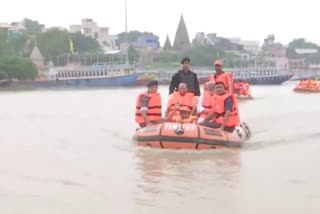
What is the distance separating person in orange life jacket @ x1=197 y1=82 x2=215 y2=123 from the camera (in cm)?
1246

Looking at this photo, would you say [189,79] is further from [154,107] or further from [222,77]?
[154,107]

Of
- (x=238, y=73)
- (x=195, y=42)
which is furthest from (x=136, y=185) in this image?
(x=195, y=42)

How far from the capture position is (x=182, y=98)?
12430 millimetres

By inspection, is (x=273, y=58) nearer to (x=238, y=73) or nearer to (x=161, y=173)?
(x=238, y=73)

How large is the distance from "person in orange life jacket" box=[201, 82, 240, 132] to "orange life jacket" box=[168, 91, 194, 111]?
537mm

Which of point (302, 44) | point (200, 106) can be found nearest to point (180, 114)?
point (200, 106)

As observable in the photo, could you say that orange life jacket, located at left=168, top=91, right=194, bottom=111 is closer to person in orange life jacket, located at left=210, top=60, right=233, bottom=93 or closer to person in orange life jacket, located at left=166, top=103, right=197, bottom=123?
person in orange life jacket, located at left=166, top=103, right=197, bottom=123

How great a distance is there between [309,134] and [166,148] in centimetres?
532

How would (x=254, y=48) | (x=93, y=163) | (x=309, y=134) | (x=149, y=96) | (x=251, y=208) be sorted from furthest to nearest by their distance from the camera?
(x=254, y=48) → (x=309, y=134) → (x=149, y=96) → (x=93, y=163) → (x=251, y=208)

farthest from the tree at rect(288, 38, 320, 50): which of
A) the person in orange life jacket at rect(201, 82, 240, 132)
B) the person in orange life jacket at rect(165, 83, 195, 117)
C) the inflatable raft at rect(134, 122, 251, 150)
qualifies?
the inflatable raft at rect(134, 122, 251, 150)

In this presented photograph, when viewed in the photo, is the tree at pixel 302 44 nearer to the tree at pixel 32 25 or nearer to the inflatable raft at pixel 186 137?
the tree at pixel 32 25

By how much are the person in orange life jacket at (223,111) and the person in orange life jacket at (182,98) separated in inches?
21.1

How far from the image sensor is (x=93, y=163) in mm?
10859

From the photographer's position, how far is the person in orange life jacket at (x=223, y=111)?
39.0 ft
